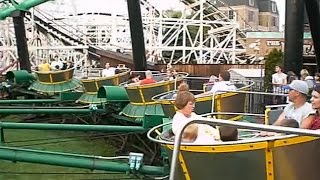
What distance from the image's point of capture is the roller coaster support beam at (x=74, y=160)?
6312 millimetres

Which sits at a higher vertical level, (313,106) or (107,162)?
(313,106)

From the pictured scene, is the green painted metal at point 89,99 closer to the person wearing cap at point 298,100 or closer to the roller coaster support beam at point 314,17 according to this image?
the roller coaster support beam at point 314,17

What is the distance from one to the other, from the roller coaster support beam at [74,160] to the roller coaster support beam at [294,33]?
219 inches

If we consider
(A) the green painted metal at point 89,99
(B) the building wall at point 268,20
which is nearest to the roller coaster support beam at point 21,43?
(A) the green painted metal at point 89,99

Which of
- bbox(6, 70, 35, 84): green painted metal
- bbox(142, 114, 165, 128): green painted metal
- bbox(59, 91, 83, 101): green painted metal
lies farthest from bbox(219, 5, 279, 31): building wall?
bbox(142, 114, 165, 128): green painted metal

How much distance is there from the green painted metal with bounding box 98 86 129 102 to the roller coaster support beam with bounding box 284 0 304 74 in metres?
3.26

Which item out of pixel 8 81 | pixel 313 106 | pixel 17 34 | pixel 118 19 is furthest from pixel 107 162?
pixel 118 19

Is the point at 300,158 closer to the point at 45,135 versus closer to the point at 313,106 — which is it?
the point at 313,106

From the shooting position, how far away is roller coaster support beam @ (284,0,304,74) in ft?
36.1

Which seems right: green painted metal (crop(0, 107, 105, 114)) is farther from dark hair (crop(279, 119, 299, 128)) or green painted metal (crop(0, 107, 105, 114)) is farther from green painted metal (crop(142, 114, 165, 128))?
dark hair (crop(279, 119, 299, 128))

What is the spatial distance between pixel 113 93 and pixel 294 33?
372 cm

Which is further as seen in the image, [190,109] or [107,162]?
[107,162]

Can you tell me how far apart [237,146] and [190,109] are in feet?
3.92

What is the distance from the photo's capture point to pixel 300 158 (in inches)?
134
